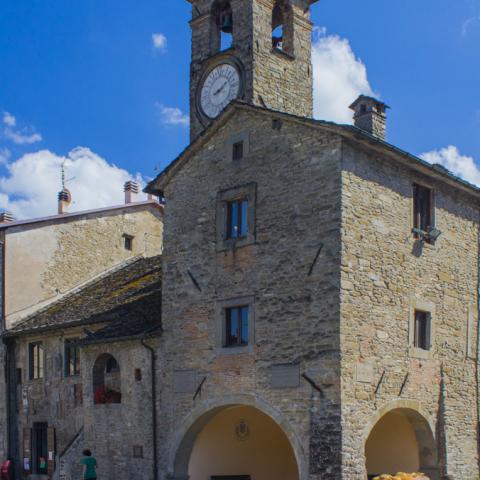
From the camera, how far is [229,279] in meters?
19.3

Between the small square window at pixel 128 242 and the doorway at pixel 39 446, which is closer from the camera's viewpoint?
the doorway at pixel 39 446

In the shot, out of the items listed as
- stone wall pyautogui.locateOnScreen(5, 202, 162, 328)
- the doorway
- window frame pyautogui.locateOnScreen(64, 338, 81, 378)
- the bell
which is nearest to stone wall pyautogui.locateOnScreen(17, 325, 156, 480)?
window frame pyautogui.locateOnScreen(64, 338, 81, 378)

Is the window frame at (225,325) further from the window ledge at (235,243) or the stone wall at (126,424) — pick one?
the stone wall at (126,424)

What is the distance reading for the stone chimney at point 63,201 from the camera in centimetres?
3175

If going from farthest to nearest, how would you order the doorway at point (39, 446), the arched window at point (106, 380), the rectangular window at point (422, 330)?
the doorway at point (39, 446) → the arched window at point (106, 380) → the rectangular window at point (422, 330)

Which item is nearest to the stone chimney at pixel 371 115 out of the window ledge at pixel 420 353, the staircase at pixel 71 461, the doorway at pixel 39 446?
the window ledge at pixel 420 353

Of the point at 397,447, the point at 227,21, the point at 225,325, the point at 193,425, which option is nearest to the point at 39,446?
the point at 193,425

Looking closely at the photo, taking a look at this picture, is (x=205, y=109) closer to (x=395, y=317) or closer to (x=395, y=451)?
(x=395, y=317)

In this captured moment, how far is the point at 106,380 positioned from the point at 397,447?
27.0 ft

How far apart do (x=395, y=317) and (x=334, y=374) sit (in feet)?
8.11

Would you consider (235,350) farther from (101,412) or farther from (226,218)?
(101,412)

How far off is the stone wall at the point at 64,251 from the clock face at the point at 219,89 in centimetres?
732

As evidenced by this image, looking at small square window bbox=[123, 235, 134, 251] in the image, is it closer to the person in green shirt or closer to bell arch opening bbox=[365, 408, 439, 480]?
the person in green shirt

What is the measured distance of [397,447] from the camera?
2064 cm
